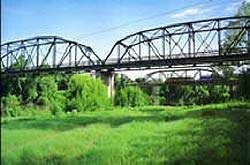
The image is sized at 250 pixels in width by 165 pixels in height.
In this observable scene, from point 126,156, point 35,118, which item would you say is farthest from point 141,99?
point 35,118

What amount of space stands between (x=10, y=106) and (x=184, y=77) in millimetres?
669

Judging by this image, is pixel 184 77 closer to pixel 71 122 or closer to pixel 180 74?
pixel 180 74

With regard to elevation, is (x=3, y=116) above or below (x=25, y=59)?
below

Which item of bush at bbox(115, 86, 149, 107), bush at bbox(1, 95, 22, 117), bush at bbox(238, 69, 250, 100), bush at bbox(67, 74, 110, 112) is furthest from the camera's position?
bush at bbox(238, 69, 250, 100)

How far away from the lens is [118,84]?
64.9 inches

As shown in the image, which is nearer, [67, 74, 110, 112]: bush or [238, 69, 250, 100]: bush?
[67, 74, 110, 112]: bush

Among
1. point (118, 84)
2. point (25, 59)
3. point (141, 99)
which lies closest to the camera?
point (25, 59)

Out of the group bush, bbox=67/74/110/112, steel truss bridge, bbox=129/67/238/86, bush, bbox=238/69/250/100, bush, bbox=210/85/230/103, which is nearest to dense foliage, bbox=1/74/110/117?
bush, bbox=67/74/110/112

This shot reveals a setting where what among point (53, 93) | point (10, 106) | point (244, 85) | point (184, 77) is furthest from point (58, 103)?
point (244, 85)

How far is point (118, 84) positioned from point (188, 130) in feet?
1.05

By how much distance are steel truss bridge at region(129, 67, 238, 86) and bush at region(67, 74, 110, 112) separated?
211mm

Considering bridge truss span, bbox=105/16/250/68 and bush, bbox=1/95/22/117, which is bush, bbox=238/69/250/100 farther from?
bush, bbox=1/95/22/117

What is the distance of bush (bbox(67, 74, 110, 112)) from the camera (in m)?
1.50

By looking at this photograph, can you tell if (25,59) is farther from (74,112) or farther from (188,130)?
(188,130)
